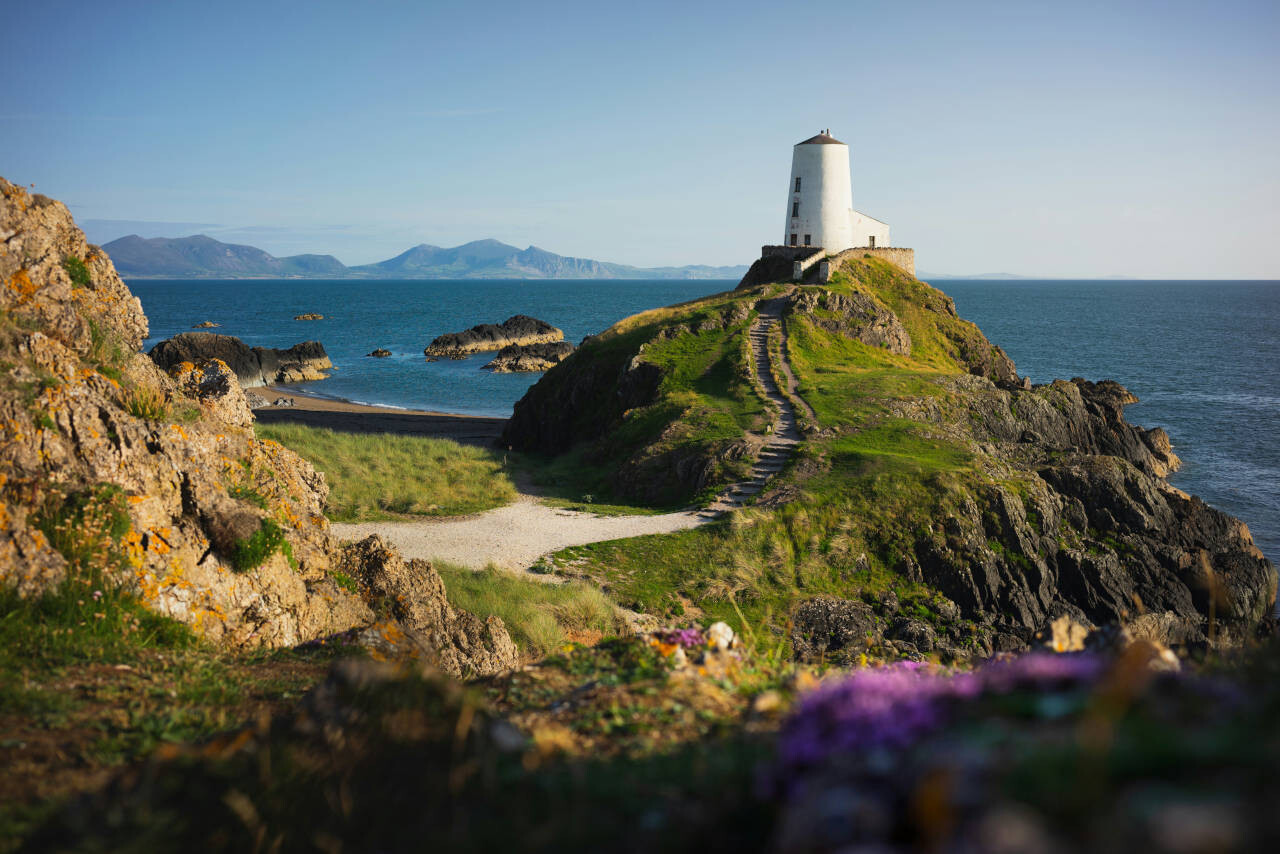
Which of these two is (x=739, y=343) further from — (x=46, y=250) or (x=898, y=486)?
(x=46, y=250)

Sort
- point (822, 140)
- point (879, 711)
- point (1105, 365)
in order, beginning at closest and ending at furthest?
point (879, 711) → point (822, 140) → point (1105, 365)

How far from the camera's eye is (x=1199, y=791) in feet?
10.1

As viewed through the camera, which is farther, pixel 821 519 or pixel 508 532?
pixel 508 532

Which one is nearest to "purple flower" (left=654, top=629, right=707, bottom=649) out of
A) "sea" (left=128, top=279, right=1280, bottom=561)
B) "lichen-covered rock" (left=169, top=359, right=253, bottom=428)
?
"lichen-covered rock" (left=169, top=359, right=253, bottom=428)

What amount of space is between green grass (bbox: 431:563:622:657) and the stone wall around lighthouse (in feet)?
159

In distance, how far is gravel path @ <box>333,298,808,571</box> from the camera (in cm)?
2419

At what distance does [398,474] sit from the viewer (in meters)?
36.2

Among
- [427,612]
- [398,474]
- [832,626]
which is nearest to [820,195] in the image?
[398,474]

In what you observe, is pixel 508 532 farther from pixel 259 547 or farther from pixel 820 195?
pixel 820 195

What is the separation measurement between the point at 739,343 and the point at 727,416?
421 inches

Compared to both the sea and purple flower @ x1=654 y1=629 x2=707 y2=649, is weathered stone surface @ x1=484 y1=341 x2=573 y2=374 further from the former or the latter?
purple flower @ x1=654 y1=629 x2=707 y2=649

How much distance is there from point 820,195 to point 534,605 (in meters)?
52.1

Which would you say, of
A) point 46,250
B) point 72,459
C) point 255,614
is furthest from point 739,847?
point 46,250

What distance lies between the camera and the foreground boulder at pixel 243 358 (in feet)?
259
